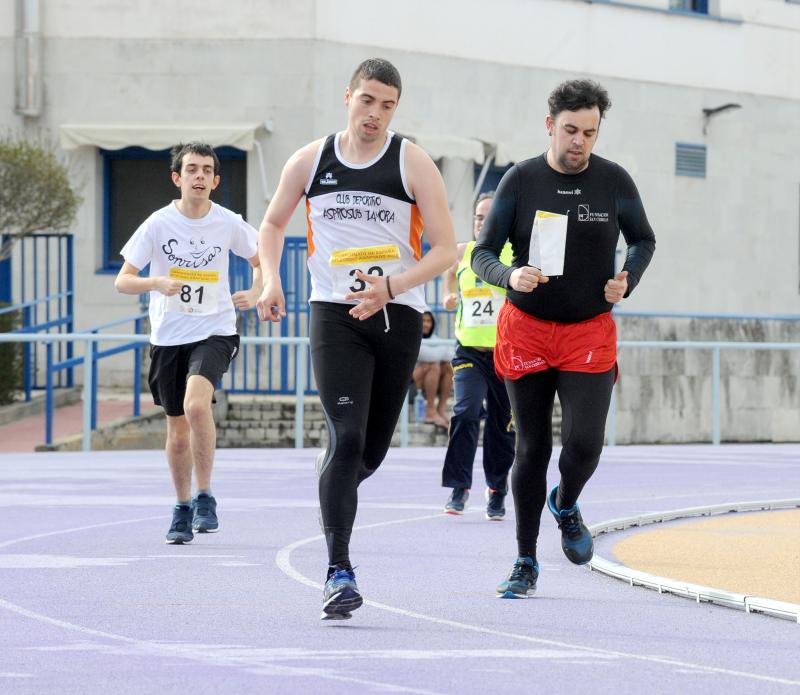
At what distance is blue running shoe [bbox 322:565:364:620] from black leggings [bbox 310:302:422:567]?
5cm

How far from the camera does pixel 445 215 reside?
713 cm

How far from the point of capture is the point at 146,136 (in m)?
23.0

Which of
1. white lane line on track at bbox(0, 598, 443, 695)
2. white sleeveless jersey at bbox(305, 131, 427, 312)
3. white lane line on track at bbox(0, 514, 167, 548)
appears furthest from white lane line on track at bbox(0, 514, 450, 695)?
white lane line on track at bbox(0, 514, 167, 548)

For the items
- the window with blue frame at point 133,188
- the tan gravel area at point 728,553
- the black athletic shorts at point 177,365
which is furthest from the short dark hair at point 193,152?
the window with blue frame at point 133,188

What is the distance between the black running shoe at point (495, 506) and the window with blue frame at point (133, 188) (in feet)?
43.7

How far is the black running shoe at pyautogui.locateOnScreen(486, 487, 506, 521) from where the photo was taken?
11.2m

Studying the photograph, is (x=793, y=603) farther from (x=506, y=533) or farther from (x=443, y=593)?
(x=506, y=533)

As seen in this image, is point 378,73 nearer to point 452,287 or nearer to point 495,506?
point 495,506

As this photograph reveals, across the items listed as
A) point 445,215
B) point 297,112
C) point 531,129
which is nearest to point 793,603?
point 445,215

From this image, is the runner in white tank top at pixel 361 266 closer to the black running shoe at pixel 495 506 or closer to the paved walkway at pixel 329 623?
the paved walkway at pixel 329 623

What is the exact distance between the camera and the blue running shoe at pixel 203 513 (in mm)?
10057

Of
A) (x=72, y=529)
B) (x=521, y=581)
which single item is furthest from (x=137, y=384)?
(x=521, y=581)

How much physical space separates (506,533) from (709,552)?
1.42m

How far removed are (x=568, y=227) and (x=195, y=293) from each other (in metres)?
2.90
